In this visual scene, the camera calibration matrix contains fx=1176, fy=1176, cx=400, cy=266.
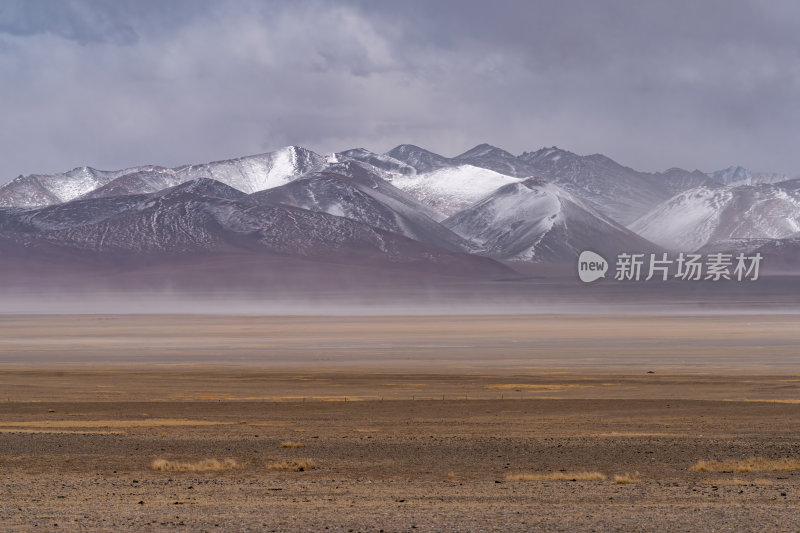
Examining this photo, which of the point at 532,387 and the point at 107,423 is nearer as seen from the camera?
the point at 107,423

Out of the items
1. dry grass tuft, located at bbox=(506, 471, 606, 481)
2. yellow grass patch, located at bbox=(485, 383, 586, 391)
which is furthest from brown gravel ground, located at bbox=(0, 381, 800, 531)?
yellow grass patch, located at bbox=(485, 383, 586, 391)

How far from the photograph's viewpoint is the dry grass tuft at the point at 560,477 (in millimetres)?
24812

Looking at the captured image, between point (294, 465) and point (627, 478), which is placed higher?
point (627, 478)

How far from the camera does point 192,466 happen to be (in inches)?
1047

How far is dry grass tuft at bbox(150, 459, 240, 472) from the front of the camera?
26453mm

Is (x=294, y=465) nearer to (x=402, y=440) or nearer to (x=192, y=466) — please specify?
(x=192, y=466)

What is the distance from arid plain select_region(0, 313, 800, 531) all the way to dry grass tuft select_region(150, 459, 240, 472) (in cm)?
5

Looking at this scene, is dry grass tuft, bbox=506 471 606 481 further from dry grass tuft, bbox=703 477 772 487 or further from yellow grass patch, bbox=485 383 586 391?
yellow grass patch, bbox=485 383 586 391

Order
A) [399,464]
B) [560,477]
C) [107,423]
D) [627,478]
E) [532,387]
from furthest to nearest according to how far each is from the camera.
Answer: [532,387] < [107,423] < [399,464] < [560,477] < [627,478]

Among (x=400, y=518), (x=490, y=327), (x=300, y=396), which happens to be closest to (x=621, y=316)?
(x=490, y=327)

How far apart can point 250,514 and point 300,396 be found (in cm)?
2501

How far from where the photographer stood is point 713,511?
2050 cm

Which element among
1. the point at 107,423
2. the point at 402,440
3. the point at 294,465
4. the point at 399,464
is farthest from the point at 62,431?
the point at 399,464

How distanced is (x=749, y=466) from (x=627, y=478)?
3.48m
